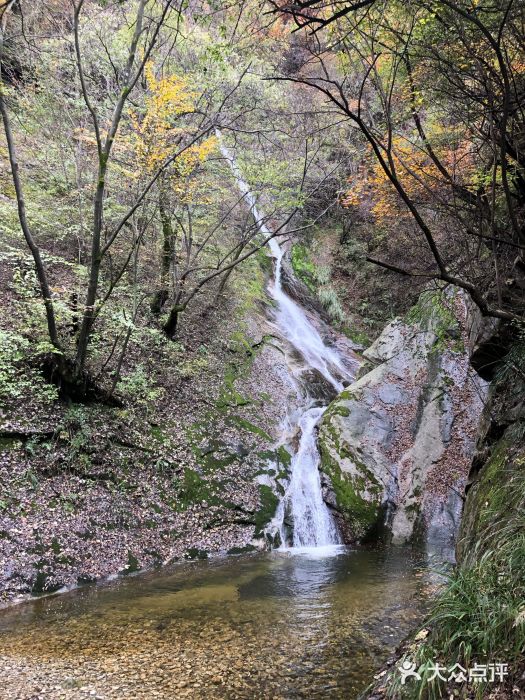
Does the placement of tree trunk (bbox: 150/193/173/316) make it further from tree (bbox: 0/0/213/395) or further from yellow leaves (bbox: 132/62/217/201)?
yellow leaves (bbox: 132/62/217/201)

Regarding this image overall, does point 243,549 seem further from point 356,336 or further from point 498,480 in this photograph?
point 356,336

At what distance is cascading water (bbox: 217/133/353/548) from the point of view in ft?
31.7

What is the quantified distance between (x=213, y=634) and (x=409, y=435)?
24.3 feet

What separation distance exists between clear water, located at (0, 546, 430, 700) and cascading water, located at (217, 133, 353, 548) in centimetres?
205

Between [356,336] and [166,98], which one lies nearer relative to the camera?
[166,98]

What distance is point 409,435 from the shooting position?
436 inches

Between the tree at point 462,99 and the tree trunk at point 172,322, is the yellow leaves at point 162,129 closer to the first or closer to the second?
the tree trunk at point 172,322

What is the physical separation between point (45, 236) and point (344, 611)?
440 inches

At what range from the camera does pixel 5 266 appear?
11.0 m

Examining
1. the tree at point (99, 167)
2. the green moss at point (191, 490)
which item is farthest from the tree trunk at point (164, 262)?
the green moss at point (191, 490)

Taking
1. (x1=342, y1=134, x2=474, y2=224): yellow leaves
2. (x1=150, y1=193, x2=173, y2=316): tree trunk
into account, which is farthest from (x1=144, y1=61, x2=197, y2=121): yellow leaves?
(x1=342, y1=134, x2=474, y2=224): yellow leaves

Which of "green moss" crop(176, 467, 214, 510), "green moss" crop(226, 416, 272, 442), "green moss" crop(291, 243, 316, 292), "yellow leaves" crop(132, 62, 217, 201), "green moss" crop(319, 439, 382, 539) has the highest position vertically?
"green moss" crop(291, 243, 316, 292)

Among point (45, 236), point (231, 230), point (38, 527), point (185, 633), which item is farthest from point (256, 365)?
point (185, 633)

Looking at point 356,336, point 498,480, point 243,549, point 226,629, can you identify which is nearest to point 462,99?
point 498,480
